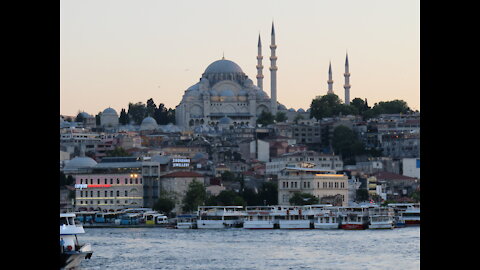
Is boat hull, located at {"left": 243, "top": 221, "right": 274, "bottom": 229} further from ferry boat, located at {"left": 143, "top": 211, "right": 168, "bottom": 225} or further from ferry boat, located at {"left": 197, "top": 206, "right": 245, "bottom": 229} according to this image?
ferry boat, located at {"left": 143, "top": 211, "right": 168, "bottom": 225}

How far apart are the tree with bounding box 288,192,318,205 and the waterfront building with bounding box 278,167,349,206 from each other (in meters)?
1.09

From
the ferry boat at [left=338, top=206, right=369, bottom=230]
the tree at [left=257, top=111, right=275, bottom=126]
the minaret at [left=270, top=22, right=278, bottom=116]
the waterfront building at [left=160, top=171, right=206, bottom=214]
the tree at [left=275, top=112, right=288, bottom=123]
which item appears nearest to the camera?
the ferry boat at [left=338, top=206, right=369, bottom=230]

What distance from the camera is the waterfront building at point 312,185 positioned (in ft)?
173

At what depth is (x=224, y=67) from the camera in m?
94.0

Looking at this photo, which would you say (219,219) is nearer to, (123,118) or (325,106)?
(325,106)

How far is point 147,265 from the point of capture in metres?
22.5

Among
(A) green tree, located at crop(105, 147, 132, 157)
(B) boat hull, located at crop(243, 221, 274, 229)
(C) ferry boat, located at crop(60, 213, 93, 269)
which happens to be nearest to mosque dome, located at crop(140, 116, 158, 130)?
(A) green tree, located at crop(105, 147, 132, 157)

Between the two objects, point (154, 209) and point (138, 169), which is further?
point (138, 169)

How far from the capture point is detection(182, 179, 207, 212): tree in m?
50.6

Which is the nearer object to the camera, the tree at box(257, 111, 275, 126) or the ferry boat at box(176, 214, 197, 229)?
the ferry boat at box(176, 214, 197, 229)

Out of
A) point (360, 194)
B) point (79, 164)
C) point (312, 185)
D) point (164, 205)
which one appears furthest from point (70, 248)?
point (79, 164)
